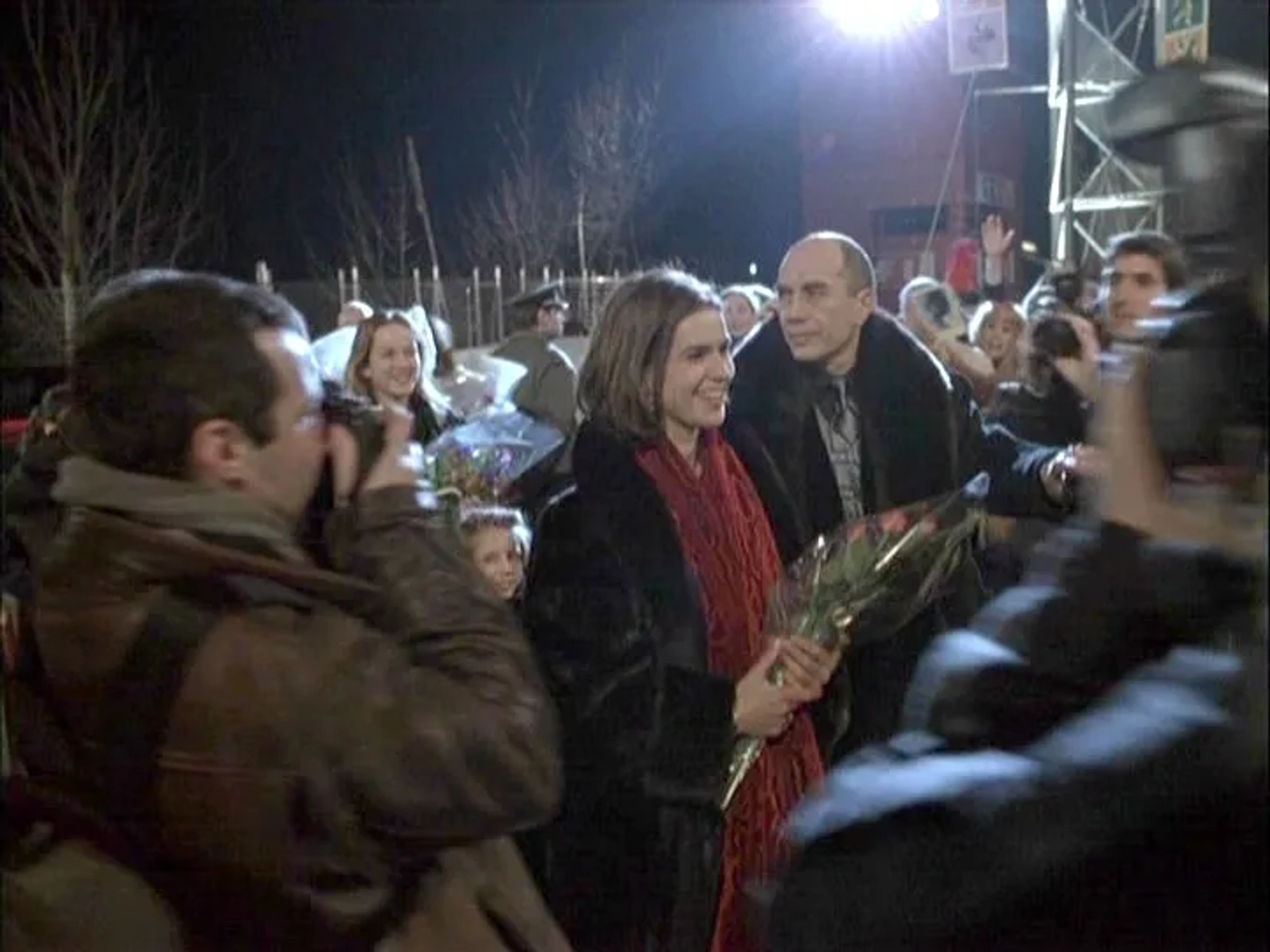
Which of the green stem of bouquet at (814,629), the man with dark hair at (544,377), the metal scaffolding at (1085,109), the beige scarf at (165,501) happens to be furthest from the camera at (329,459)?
the metal scaffolding at (1085,109)

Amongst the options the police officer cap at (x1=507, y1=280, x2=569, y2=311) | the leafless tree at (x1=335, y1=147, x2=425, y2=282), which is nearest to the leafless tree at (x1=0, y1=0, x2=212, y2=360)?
the leafless tree at (x1=335, y1=147, x2=425, y2=282)

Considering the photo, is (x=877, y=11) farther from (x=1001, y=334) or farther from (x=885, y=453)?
(x=885, y=453)

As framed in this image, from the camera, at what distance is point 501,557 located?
13.0ft

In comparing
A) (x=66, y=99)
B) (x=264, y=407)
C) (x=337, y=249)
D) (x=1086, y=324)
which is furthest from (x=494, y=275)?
(x=264, y=407)

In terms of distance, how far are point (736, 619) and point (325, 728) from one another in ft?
5.33

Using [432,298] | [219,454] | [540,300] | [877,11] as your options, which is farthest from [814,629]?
[432,298]

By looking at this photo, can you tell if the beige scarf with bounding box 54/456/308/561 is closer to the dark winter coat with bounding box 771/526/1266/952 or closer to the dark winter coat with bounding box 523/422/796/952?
the dark winter coat with bounding box 771/526/1266/952

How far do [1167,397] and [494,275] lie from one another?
74.7 ft

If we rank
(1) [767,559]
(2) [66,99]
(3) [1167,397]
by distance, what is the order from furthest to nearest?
(2) [66,99] < (1) [767,559] < (3) [1167,397]

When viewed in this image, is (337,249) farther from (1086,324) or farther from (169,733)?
(169,733)

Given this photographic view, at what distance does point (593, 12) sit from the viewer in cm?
2142

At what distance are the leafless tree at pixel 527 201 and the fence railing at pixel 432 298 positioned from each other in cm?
53

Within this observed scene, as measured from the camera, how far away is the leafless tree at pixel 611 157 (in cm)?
2264

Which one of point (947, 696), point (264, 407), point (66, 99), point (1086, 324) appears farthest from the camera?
point (66, 99)
